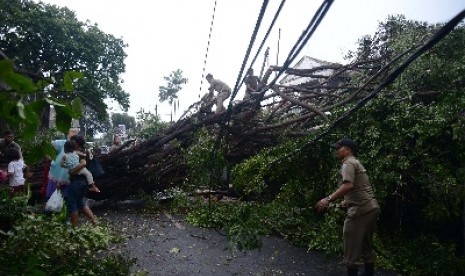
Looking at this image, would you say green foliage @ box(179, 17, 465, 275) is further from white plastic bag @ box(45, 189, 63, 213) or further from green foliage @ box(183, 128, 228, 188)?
white plastic bag @ box(45, 189, 63, 213)

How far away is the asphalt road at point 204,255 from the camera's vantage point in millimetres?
5047

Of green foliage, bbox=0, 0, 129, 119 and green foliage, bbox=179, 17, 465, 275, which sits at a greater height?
green foliage, bbox=0, 0, 129, 119

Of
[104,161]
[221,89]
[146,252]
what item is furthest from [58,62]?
[146,252]

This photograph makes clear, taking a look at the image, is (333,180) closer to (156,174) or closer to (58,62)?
(156,174)

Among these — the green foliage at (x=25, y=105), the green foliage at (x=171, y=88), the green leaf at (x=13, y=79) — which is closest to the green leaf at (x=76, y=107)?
the green foliage at (x=25, y=105)

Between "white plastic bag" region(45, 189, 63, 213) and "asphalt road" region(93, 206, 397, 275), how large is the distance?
3.99 ft

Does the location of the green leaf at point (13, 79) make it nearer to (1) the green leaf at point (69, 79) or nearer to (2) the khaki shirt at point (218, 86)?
(1) the green leaf at point (69, 79)

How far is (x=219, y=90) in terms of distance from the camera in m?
7.72

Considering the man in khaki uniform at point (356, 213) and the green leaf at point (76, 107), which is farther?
the man in khaki uniform at point (356, 213)

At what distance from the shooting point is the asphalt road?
5.05 m

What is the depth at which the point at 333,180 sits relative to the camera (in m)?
5.93

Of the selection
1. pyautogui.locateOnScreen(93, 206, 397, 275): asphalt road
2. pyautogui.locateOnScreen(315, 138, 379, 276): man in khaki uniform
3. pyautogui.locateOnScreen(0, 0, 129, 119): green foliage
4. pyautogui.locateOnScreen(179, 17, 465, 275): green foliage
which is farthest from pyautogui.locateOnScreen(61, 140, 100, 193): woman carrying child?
pyautogui.locateOnScreen(0, 0, 129, 119): green foliage

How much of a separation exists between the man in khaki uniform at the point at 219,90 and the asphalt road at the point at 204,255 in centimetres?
271

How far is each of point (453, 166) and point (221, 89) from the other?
471cm
